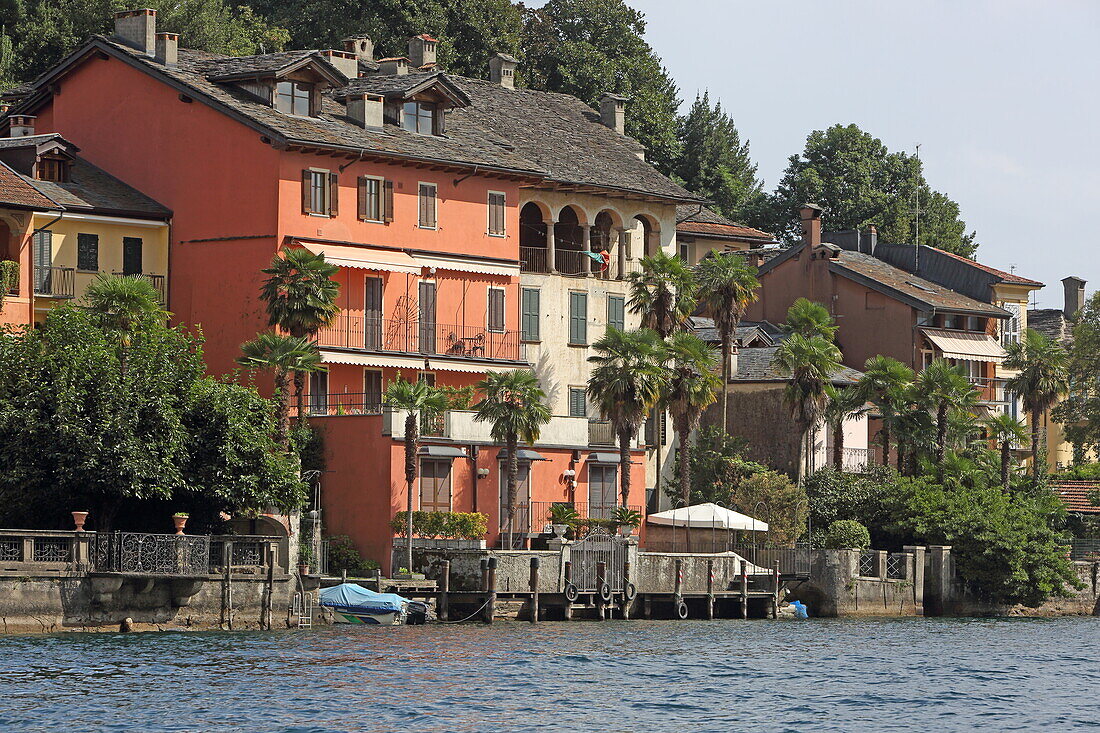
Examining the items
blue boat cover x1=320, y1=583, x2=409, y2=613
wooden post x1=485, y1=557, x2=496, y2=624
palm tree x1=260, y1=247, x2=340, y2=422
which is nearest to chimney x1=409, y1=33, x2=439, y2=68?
palm tree x1=260, y1=247, x2=340, y2=422

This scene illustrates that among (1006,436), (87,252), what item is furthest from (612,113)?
(87,252)

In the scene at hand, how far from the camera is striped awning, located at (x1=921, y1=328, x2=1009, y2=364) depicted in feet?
308

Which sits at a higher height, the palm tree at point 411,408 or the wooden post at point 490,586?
the palm tree at point 411,408

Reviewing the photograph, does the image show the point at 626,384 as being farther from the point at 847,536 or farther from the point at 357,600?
the point at 357,600

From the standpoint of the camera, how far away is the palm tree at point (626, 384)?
225 feet

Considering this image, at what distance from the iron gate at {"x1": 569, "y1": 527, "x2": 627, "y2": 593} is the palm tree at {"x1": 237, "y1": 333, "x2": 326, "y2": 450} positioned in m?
9.02

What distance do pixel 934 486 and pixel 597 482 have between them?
1210 cm

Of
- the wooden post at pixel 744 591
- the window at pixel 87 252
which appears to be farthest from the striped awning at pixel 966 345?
the window at pixel 87 252

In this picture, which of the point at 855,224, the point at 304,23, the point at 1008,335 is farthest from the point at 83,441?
the point at 855,224

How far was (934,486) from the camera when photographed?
74188 mm

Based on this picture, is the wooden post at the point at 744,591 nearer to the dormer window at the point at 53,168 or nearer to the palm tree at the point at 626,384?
the palm tree at the point at 626,384

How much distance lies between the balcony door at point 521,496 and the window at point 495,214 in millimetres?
8918

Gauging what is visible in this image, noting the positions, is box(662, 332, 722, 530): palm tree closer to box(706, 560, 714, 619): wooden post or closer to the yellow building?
box(706, 560, 714, 619): wooden post

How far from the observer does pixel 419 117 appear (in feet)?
234
